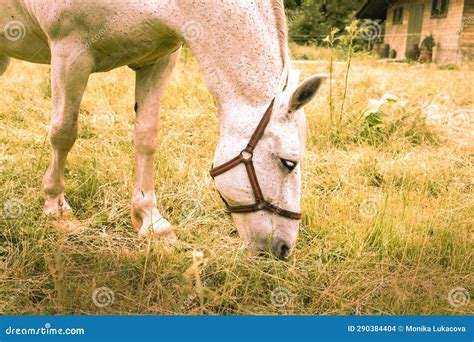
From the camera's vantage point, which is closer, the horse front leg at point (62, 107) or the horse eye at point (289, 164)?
the horse eye at point (289, 164)

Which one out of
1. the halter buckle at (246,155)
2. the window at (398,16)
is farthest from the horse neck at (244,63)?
Answer: the window at (398,16)

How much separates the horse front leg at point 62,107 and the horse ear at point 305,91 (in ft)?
3.75

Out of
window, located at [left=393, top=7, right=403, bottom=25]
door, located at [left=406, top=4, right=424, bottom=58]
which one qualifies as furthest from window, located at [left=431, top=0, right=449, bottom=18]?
window, located at [left=393, top=7, right=403, bottom=25]

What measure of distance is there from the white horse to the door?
1827 cm

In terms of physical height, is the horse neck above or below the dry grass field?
above

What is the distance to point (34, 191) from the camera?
10.3 ft

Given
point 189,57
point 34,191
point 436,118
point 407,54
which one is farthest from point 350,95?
point 407,54

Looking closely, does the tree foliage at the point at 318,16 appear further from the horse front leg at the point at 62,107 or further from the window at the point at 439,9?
the horse front leg at the point at 62,107

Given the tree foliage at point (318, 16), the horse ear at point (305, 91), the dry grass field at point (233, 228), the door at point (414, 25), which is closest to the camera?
the horse ear at point (305, 91)

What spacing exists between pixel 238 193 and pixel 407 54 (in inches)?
742

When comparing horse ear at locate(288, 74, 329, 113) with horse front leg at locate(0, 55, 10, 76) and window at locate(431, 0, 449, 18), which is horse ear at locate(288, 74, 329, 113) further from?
window at locate(431, 0, 449, 18)

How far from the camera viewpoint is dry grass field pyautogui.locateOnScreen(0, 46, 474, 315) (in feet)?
6.97

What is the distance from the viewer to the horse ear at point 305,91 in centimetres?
187

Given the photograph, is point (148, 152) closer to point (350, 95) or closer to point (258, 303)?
point (258, 303)
